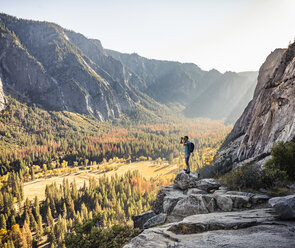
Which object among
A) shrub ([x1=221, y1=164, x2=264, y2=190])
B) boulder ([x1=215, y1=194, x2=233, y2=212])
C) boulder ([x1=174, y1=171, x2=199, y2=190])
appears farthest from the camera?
boulder ([x1=174, y1=171, x2=199, y2=190])

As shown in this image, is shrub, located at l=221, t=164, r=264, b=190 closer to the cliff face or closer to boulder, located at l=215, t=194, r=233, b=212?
boulder, located at l=215, t=194, r=233, b=212

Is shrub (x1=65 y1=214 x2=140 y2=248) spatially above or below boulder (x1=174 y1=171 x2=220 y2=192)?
below

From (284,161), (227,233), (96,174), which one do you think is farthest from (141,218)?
(96,174)

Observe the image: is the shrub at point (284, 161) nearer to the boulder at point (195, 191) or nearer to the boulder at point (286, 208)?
the boulder at point (286, 208)

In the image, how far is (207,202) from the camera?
18609mm

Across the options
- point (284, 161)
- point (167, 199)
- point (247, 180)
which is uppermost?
point (284, 161)

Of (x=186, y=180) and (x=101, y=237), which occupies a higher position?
(x=186, y=180)

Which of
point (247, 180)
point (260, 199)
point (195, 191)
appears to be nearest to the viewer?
point (260, 199)

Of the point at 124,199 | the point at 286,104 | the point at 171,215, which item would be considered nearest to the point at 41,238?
the point at 124,199

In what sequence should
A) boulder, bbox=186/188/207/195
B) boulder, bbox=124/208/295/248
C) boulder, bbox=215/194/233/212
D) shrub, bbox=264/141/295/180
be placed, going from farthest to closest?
boulder, bbox=186/188/207/195, shrub, bbox=264/141/295/180, boulder, bbox=215/194/233/212, boulder, bbox=124/208/295/248

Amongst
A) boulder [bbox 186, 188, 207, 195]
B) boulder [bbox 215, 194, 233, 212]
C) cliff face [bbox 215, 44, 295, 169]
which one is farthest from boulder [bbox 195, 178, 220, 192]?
cliff face [bbox 215, 44, 295, 169]

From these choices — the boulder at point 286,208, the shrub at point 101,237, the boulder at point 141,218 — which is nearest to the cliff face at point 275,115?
the boulder at point 286,208

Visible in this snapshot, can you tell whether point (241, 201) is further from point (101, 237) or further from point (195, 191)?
point (101, 237)

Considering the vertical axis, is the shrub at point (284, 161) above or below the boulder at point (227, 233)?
above
